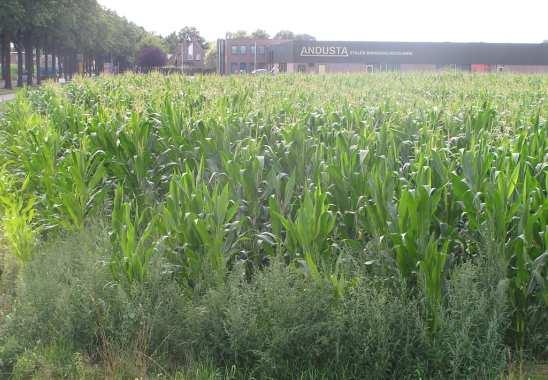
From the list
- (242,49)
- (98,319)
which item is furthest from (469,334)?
(242,49)

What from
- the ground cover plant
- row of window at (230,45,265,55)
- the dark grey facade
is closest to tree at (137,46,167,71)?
row of window at (230,45,265,55)

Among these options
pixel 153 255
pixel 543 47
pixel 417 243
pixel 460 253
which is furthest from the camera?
pixel 543 47

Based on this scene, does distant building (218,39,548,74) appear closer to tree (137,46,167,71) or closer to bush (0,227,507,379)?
tree (137,46,167,71)

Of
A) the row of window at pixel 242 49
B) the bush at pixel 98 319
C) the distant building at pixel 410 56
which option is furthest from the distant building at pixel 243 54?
the bush at pixel 98 319

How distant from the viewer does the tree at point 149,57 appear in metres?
140

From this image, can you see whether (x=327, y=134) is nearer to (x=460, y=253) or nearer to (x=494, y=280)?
(x=460, y=253)

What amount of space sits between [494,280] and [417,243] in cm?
58

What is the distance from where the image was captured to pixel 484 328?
4.92 m

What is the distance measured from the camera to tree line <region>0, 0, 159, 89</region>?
55.2 m

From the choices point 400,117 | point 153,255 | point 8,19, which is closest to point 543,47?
point 8,19

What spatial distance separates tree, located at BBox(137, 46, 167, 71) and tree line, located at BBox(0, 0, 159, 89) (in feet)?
52.6

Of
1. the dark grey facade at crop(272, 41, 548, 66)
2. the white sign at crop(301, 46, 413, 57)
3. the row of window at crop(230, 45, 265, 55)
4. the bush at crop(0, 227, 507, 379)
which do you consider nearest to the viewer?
the bush at crop(0, 227, 507, 379)

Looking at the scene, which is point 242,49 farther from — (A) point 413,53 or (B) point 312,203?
(B) point 312,203

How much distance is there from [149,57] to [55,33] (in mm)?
72450
